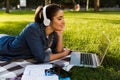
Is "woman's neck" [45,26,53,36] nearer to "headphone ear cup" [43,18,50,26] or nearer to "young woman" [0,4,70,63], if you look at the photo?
"young woman" [0,4,70,63]

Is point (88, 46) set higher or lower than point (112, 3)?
higher

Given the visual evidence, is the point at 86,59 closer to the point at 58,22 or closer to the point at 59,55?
the point at 59,55

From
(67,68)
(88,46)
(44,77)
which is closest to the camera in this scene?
(44,77)

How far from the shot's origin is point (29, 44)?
17.9 feet

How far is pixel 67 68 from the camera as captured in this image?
208 inches

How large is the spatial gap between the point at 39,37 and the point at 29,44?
204 millimetres

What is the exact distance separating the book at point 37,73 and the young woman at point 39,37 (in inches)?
13.6

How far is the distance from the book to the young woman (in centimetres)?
34

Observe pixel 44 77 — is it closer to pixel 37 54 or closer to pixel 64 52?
pixel 37 54

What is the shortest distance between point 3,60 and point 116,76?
75.7 inches

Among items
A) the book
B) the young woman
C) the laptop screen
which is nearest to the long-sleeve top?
the young woman

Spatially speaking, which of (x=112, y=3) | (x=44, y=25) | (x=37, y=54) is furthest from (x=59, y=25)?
(x=112, y=3)

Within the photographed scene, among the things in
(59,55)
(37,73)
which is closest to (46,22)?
(59,55)

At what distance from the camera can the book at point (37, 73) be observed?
4.46 m
